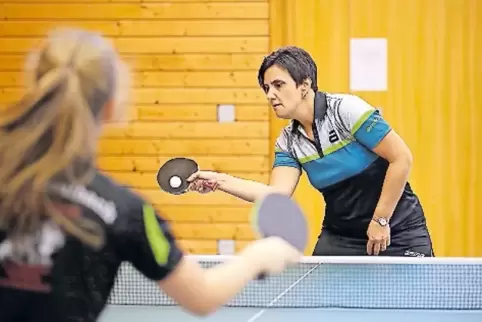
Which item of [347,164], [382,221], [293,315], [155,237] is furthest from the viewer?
[347,164]

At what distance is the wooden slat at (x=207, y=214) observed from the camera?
5715 millimetres

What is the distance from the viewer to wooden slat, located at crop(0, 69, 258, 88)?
5668 millimetres

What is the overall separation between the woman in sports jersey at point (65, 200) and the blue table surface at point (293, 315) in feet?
5.48

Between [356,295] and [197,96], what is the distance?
9.32 ft

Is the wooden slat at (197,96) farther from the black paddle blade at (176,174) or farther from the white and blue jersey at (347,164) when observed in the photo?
the black paddle blade at (176,174)

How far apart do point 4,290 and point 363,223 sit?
85.8 inches

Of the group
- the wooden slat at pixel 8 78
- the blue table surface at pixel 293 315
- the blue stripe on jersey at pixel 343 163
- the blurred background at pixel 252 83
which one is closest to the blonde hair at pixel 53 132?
the blue table surface at pixel 293 315

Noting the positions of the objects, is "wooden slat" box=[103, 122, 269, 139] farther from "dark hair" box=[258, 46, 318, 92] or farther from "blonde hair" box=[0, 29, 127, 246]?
"blonde hair" box=[0, 29, 127, 246]

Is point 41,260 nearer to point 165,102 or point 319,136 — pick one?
Result: point 319,136

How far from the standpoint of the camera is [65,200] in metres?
1.33

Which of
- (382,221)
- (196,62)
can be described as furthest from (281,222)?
(196,62)

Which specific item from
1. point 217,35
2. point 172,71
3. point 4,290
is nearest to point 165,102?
point 172,71

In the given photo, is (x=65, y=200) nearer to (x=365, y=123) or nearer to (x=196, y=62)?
(x=365, y=123)

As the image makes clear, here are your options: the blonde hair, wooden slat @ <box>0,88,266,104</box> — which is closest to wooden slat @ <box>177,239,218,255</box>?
wooden slat @ <box>0,88,266,104</box>
